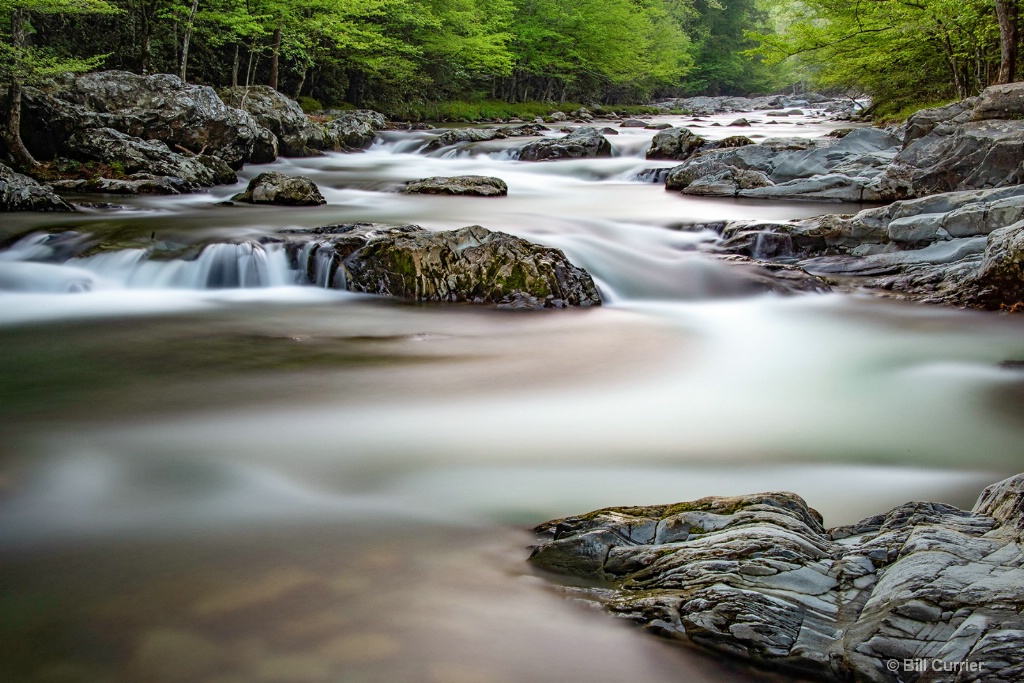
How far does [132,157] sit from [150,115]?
1833mm

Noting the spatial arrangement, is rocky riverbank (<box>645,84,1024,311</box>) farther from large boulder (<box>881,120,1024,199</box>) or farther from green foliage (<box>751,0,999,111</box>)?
green foliage (<box>751,0,999,111</box>)

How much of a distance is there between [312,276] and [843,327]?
4956mm

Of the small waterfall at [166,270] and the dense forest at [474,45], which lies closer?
the small waterfall at [166,270]

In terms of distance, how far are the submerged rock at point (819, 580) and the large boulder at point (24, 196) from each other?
10.0 m

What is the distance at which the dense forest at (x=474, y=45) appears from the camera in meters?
16.0

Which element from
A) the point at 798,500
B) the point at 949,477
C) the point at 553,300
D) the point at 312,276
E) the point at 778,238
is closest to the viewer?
the point at 798,500

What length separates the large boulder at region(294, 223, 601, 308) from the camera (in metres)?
7.05

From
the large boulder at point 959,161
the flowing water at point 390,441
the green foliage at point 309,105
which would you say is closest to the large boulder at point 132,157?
the flowing water at point 390,441

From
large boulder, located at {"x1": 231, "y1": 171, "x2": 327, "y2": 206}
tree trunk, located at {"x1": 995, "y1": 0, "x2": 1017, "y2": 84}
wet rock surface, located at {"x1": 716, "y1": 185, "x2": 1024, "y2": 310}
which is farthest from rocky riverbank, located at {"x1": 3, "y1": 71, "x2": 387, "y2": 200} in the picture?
tree trunk, located at {"x1": 995, "y1": 0, "x2": 1017, "y2": 84}

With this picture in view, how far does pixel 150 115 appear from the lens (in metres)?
14.9

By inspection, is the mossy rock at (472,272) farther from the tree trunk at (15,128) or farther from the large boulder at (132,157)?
the tree trunk at (15,128)

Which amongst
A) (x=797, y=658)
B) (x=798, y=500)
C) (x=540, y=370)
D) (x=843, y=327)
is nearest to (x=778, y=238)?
(x=843, y=327)

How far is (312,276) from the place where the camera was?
754 centimetres

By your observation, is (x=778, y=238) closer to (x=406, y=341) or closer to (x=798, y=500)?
(x=406, y=341)
